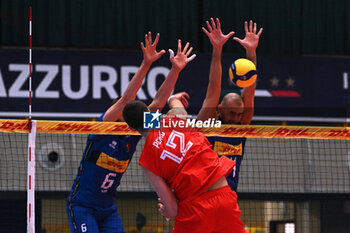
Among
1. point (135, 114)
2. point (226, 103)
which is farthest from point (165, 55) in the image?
point (135, 114)

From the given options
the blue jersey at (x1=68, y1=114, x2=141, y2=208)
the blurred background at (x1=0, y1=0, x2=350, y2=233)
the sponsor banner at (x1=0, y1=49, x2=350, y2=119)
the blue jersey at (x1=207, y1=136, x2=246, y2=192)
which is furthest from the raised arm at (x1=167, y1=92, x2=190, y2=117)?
the sponsor banner at (x1=0, y1=49, x2=350, y2=119)

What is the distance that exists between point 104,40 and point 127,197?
372 cm

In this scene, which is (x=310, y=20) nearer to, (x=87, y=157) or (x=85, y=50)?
(x=85, y=50)

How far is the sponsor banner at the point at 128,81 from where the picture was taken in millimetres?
13406

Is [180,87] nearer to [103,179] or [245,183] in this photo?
[245,183]

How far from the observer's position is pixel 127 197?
44.6 ft

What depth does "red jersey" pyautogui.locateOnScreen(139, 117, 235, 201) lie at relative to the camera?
16.6 feet

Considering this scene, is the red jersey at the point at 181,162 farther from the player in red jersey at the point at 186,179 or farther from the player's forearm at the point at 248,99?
the player's forearm at the point at 248,99

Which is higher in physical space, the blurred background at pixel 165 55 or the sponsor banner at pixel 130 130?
the blurred background at pixel 165 55

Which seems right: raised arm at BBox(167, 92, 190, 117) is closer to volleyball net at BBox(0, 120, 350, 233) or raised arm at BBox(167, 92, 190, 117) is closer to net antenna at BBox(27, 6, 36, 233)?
net antenna at BBox(27, 6, 36, 233)

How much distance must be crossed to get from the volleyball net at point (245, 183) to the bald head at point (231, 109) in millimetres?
5638

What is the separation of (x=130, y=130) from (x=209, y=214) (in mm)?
2329

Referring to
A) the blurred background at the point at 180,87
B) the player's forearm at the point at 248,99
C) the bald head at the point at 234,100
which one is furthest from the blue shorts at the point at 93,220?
the blurred background at the point at 180,87

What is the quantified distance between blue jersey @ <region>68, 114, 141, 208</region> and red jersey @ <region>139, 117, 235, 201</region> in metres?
1.70
